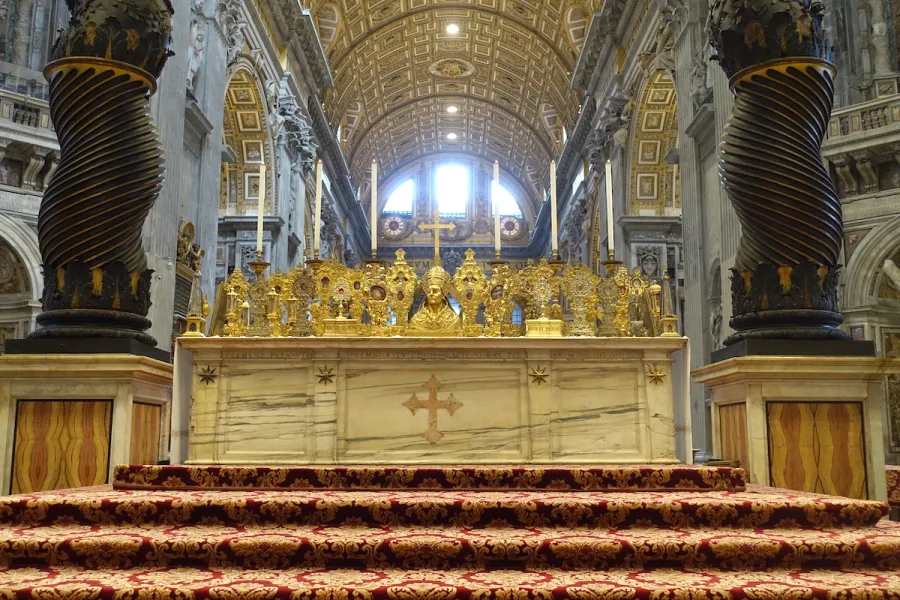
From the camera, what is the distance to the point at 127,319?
5305 mm

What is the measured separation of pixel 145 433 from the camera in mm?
5336

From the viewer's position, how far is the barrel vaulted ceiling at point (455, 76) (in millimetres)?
25141

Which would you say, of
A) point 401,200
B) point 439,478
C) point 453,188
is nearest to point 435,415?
point 439,478

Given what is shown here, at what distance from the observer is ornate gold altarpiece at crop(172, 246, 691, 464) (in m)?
5.06

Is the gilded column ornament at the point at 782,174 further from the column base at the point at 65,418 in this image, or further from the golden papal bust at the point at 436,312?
the column base at the point at 65,418

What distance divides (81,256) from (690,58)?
1063 cm

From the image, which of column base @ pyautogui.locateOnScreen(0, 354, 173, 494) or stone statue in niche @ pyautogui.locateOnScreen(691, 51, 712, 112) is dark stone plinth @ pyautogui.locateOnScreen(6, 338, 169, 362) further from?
stone statue in niche @ pyautogui.locateOnScreen(691, 51, 712, 112)

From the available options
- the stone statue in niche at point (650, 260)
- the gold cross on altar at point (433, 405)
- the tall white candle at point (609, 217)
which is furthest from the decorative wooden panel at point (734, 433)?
the stone statue in niche at point (650, 260)

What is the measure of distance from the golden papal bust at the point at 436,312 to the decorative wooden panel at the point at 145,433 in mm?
1885

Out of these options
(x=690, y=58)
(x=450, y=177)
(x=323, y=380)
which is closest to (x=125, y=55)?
(x=323, y=380)

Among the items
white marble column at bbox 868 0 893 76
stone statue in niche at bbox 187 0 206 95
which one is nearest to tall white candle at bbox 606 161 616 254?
white marble column at bbox 868 0 893 76

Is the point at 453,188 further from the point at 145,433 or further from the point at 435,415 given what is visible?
the point at 435,415

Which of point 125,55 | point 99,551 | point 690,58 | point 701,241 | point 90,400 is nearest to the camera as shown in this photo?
point 99,551

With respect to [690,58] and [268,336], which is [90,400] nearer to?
[268,336]
